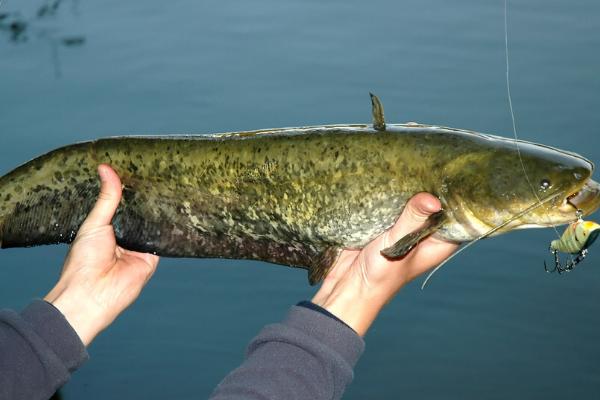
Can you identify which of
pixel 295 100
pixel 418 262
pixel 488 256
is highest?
pixel 418 262

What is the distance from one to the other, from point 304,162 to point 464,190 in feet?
1.57

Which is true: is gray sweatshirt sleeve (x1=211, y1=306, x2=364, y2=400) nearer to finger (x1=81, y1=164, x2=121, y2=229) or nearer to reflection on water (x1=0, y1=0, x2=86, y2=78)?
finger (x1=81, y1=164, x2=121, y2=229)

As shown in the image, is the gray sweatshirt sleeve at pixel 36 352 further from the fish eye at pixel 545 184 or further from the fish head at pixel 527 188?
the fish eye at pixel 545 184

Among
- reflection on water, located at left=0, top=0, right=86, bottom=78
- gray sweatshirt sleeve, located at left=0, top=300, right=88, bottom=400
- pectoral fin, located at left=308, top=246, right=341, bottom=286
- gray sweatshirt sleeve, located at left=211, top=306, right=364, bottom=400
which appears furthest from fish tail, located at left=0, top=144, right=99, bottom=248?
reflection on water, located at left=0, top=0, right=86, bottom=78

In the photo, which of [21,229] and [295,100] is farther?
[295,100]

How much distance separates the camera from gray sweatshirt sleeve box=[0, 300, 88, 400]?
2.87 meters

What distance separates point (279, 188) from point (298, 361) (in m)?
0.75

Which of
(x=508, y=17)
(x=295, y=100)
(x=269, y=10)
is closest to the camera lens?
(x=295, y=100)

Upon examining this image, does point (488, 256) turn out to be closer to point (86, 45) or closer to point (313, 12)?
point (313, 12)

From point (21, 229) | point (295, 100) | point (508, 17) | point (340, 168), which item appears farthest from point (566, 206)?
point (508, 17)

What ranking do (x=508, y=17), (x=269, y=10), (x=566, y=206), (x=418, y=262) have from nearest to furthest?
(x=566, y=206) < (x=418, y=262) < (x=508, y=17) < (x=269, y=10)

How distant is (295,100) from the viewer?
699 centimetres

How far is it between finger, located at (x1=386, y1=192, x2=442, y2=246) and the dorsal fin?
229mm

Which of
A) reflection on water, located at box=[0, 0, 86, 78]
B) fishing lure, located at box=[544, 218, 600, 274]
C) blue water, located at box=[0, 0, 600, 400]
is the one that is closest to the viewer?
fishing lure, located at box=[544, 218, 600, 274]
